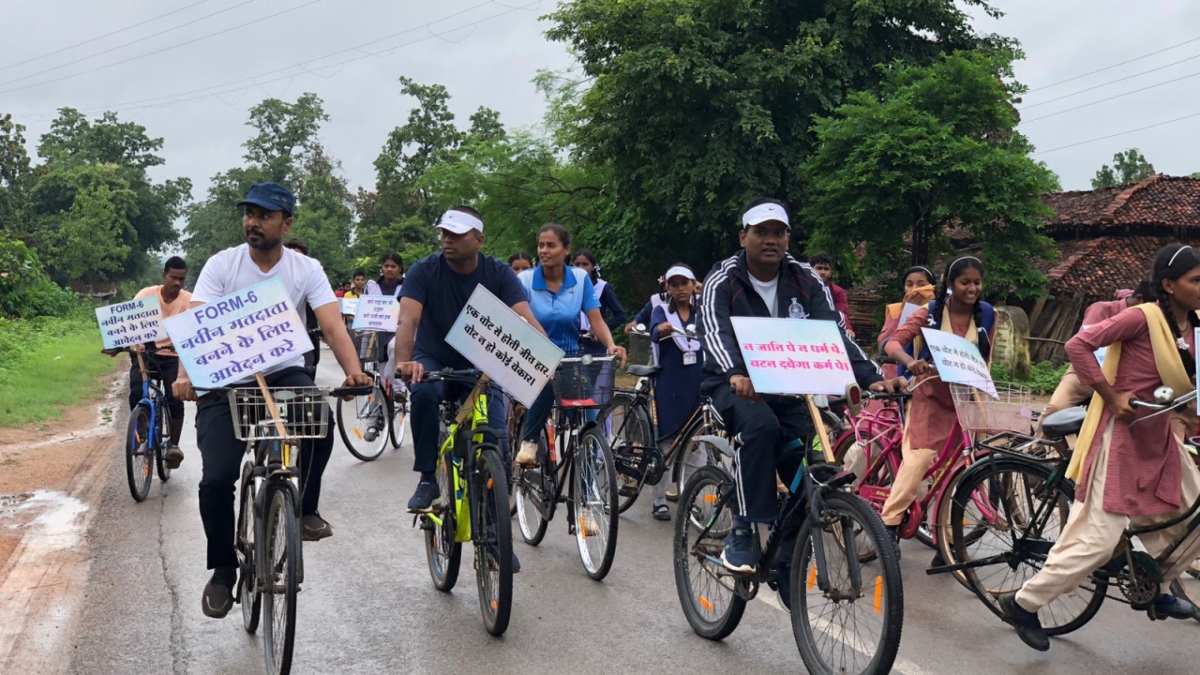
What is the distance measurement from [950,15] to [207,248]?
84.9 metres

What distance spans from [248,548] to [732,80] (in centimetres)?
1932

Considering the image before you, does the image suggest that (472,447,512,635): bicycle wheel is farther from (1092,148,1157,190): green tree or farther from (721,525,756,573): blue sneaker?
(1092,148,1157,190): green tree

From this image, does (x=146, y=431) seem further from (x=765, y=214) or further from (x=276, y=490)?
(x=765, y=214)

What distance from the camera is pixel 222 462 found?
4871 mm

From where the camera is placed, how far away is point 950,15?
23562mm

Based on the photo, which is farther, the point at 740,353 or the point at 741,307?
the point at 741,307

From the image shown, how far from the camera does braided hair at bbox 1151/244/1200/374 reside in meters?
4.66

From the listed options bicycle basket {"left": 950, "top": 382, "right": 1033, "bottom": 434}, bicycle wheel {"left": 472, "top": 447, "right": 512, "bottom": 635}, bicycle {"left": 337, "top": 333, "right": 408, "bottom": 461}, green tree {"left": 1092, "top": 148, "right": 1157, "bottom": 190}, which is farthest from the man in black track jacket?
green tree {"left": 1092, "top": 148, "right": 1157, "bottom": 190}

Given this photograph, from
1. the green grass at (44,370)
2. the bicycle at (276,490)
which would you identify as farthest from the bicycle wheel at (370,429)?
the bicycle at (276,490)

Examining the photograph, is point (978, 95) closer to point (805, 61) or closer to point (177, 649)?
point (805, 61)

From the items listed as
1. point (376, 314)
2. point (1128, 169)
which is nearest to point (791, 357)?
point (376, 314)

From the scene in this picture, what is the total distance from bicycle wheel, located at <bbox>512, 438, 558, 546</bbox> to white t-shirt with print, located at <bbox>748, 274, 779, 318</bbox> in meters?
2.02

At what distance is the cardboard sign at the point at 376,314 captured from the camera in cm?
1122

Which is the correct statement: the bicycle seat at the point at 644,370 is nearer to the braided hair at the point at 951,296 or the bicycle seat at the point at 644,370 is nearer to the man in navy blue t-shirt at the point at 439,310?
the man in navy blue t-shirt at the point at 439,310
